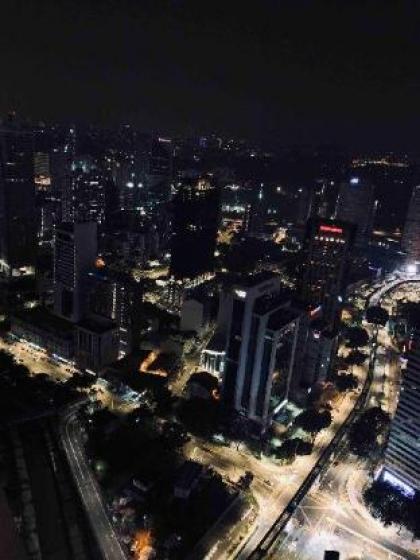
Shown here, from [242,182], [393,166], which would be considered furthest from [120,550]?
[393,166]

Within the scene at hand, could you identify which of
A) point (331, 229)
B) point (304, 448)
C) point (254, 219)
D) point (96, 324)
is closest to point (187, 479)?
point (304, 448)

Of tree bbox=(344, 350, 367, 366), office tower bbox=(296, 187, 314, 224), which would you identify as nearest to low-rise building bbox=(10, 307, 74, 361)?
tree bbox=(344, 350, 367, 366)

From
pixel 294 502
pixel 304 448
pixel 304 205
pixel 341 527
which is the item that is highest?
pixel 304 205

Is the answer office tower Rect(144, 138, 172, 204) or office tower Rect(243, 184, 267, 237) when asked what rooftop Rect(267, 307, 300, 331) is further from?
office tower Rect(144, 138, 172, 204)

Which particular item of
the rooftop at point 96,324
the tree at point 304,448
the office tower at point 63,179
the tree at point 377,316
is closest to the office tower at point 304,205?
the tree at point 377,316

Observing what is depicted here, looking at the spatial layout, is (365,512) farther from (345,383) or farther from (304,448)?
(345,383)

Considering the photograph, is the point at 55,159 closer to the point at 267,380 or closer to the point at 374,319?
the point at 374,319
